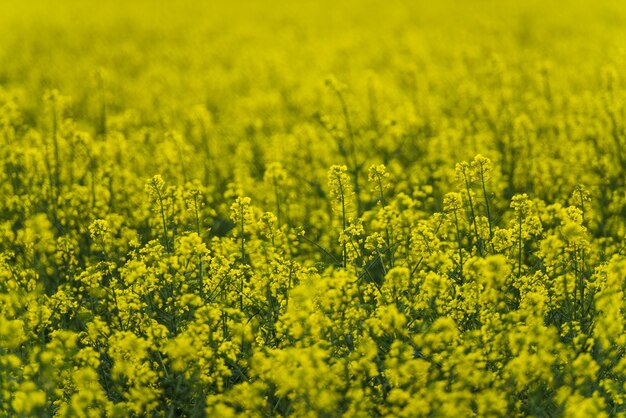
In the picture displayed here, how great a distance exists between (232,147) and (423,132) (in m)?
2.16

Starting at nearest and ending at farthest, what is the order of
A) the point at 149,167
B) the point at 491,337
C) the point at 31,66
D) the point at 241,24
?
1. the point at 491,337
2. the point at 149,167
3. the point at 31,66
4. the point at 241,24

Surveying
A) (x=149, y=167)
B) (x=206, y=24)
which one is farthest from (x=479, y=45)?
(x=149, y=167)

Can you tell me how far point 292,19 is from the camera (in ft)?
67.7

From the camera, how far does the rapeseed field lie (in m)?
4.20

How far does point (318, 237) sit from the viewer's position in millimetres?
6980

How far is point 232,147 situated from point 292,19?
37.4ft

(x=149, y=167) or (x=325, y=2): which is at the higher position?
(x=325, y=2)

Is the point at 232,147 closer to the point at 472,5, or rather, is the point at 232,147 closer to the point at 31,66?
the point at 31,66

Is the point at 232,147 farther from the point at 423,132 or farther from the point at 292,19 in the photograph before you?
the point at 292,19

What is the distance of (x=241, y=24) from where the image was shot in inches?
788

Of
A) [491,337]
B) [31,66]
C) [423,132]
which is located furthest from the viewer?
[31,66]

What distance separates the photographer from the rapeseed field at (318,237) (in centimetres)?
420

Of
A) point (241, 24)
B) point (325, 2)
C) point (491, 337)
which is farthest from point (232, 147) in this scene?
point (325, 2)

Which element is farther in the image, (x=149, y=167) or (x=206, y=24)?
(x=206, y=24)
